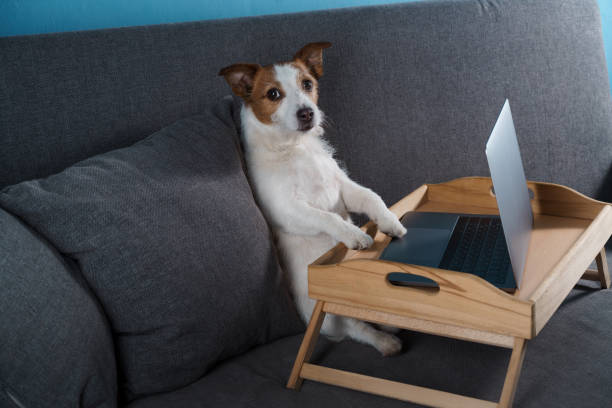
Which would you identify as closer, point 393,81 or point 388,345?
point 388,345

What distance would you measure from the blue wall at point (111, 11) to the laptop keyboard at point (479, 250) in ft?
3.49

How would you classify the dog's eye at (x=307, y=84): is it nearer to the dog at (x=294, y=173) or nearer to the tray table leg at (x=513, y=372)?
the dog at (x=294, y=173)

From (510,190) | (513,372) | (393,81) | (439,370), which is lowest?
(439,370)

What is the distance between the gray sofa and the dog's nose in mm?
183

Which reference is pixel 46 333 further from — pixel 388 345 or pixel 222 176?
pixel 388 345

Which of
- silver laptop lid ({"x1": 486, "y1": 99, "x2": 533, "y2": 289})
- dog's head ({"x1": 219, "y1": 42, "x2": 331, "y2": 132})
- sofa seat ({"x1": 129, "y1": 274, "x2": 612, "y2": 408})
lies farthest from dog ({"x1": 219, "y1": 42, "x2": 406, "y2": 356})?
silver laptop lid ({"x1": 486, "y1": 99, "x2": 533, "y2": 289})

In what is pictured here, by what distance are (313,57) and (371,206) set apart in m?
0.45

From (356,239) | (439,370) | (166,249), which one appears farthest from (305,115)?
(439,370)

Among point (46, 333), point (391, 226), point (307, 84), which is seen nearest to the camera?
point (46, 333)

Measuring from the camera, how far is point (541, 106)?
1.73 meters

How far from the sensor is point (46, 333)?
90 centimetres

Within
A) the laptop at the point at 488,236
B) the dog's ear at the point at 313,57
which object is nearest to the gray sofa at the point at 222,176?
the dog's ear at the point at 313,57

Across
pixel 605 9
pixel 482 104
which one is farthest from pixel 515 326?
pixel 605 9

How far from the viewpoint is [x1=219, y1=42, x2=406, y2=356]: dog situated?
135cm
